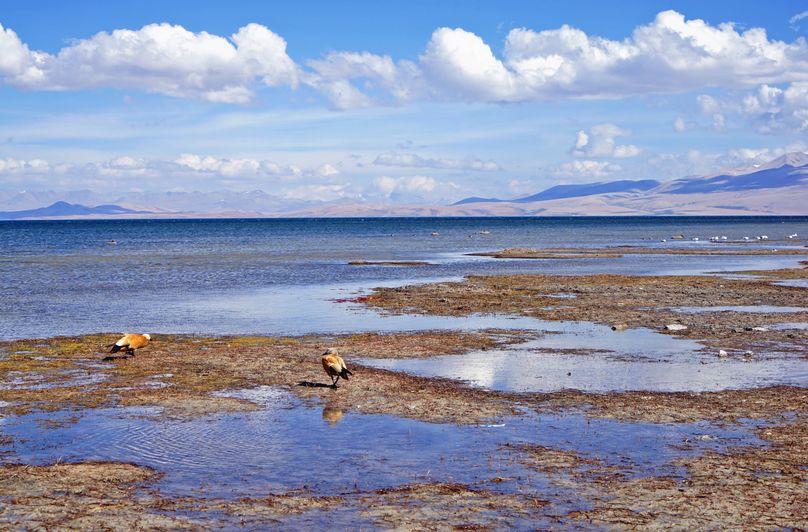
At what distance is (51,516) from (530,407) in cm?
1057

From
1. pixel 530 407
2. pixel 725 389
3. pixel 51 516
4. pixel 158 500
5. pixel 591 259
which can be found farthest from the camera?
pixel 591 259

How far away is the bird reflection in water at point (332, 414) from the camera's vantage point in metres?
18.5

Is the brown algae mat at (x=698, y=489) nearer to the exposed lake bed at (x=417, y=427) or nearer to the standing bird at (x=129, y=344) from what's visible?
the exposed lake bed at (x=417, y=427)

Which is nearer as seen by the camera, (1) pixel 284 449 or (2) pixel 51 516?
(2) pixel 51 516

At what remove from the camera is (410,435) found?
1733 cm

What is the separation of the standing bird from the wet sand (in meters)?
0.31

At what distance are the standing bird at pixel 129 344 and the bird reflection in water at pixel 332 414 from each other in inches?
362

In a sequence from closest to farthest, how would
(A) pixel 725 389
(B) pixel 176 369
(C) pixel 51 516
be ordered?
(C) pixel 51 516
(A) pixel 725 389
(B) pixel 176 369

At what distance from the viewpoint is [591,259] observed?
7938 cm

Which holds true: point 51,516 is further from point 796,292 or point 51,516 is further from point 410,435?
point 796,292

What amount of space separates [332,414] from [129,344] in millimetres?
9823

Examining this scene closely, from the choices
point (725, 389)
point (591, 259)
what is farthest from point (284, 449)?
point (591, 259)

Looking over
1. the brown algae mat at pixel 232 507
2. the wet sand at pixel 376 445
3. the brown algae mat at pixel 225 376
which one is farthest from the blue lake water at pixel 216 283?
the brown algae mat at pixel 232 507

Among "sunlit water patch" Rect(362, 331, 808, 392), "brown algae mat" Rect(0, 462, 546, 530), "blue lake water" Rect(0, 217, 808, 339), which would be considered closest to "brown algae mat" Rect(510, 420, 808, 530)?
"brown algae mat" Rect(0, 462, 546, 530)
